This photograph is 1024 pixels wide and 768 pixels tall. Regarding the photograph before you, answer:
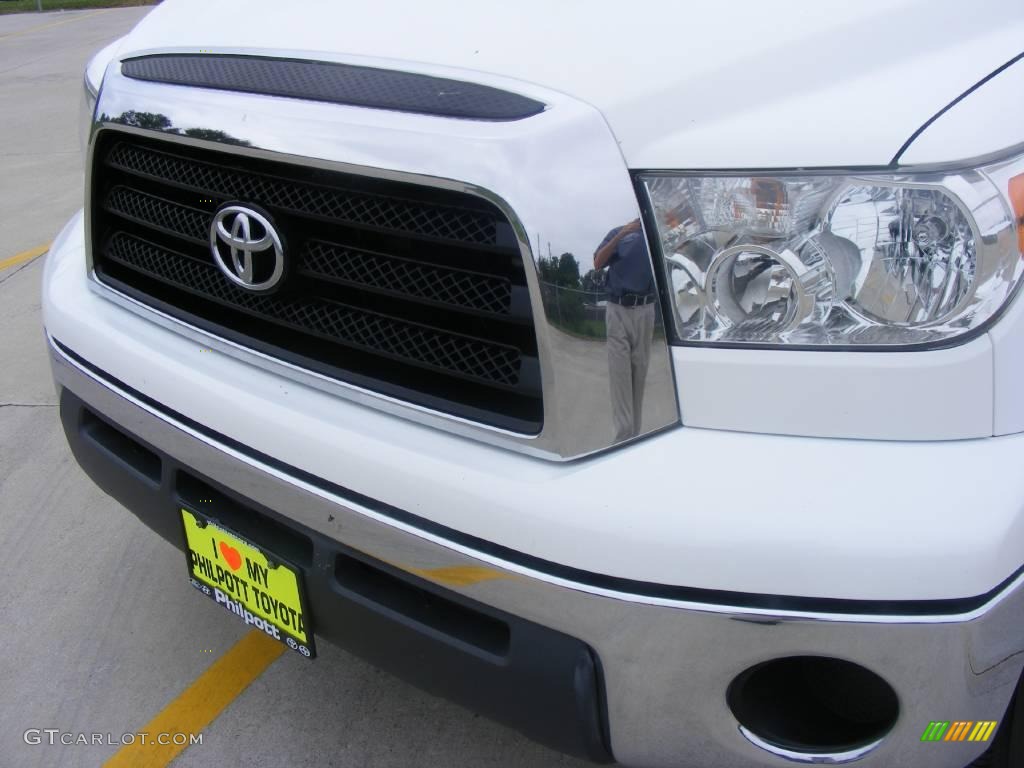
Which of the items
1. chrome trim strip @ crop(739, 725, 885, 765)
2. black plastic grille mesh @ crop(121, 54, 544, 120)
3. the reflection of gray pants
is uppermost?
black plastic grille mesh @ crop(121, 54, 544, 120)

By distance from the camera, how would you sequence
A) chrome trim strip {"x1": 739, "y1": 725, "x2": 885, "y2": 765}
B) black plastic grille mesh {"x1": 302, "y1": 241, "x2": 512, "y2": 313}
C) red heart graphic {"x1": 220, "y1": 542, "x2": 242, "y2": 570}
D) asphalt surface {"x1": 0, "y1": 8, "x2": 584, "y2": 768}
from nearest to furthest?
chrome trim strip {"x1": 739, "y1": 725, "x2": 885, "y2": 765}
black plastic grille mesh {"x1": 302, "y1": 241, "x2": 512, "y2": 313}
red heart graphic {"x1": 220, "y1": 542, "x2": 242, "y2": 570}
asphalt surface {"x1": 0, "y1": 8, "x2": 584, "y2": 768}

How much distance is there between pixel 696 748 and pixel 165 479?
115 centimetres

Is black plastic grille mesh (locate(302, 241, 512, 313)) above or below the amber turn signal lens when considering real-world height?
below

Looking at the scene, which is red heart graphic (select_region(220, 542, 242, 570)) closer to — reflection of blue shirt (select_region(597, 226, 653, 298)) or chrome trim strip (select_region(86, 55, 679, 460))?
chrome trim strip (select_region(86, 55, 679, 460))

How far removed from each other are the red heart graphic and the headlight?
3.34 ft

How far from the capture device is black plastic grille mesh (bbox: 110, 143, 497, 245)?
1544mm

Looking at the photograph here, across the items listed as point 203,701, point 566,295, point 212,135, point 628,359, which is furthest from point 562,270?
point 203,701

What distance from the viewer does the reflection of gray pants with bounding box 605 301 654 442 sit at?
145 cm

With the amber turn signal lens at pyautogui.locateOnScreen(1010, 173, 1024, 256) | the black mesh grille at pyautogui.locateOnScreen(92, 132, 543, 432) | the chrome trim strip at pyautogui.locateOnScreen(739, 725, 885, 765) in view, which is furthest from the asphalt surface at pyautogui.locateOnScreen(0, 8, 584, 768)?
the amber turn signal lens at pyautogui.locateOnScreen(1010, 173, 1024, 256)

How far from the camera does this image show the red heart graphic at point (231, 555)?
6.47 ft

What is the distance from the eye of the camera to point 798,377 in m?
1.40

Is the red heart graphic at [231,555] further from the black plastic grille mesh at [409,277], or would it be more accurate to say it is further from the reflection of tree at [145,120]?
the reflection of tree at [145,120]

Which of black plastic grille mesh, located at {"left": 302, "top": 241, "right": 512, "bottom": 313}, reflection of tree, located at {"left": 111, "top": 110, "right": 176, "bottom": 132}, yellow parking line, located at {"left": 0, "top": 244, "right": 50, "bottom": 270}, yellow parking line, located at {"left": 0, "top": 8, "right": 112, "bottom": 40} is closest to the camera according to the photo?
black plastic grille mesh, located at {"left": 302, "top": 241, "right": 512, "bottom": 313}

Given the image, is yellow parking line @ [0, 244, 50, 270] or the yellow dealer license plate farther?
yellow parking line @ [0, 244, 50, 270]
